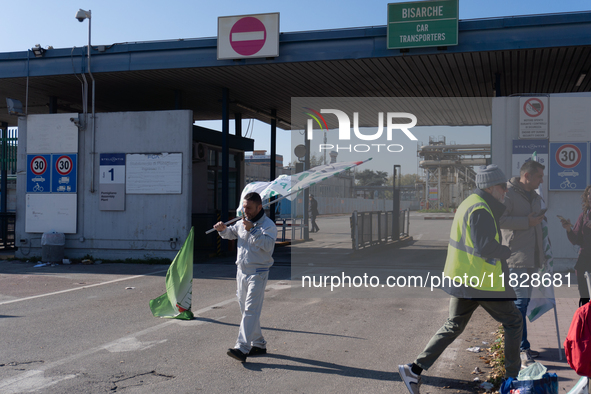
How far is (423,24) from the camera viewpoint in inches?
446

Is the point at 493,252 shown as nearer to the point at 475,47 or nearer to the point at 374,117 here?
the point at 475,47

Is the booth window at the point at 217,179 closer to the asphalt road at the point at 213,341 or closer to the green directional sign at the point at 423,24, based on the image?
the asphalt road at the point at 213,341

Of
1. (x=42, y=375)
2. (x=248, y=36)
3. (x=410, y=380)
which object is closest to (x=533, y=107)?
(x=248, y=36)

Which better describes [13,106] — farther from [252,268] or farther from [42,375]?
[252,268]

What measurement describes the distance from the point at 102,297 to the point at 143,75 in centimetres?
730

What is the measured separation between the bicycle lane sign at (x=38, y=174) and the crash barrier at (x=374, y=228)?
8704mm

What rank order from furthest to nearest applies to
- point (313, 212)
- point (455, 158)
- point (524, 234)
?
point (313, 212) < point (455, 158) < point (524, 234)

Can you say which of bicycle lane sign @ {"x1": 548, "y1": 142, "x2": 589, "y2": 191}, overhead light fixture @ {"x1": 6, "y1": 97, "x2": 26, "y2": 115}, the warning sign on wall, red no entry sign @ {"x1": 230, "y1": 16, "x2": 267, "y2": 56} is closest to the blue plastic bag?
bicycle lane sign @ {"x1": 548, "y1": 142, "x2": 589, "y2": 191}

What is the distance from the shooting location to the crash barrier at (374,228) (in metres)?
14.8

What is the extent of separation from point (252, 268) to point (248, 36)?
8319mm

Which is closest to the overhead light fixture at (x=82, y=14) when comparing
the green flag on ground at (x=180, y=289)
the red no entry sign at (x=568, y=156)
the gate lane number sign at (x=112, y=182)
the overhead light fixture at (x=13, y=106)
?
the overhead light fixture at (x=13, y=106)

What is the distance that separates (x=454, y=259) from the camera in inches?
167

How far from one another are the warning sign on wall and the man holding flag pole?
8.24 m

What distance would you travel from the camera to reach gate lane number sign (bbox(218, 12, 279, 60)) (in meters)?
12.2
